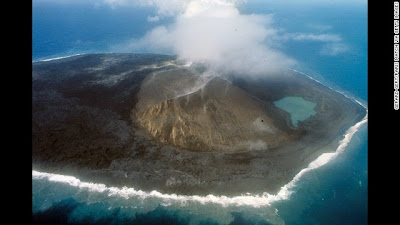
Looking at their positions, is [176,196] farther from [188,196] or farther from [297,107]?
[297,107]

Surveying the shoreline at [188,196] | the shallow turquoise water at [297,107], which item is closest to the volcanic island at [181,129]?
the shallow turquoise water at [297,107]

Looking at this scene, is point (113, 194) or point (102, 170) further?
point (102, 170)

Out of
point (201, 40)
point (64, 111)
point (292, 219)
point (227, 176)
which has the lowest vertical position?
point (292, 219)

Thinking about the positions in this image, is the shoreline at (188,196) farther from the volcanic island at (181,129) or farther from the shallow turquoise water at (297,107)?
the shallow turquoise water at (297,107)

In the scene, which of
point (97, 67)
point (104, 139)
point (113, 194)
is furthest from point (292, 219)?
point (97, 67)

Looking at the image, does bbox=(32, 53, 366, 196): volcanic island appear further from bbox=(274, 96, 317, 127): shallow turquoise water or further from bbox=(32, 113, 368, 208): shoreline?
bbox=(32, 113, 368, 208): shoreline

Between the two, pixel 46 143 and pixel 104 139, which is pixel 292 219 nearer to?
pixel 104 139

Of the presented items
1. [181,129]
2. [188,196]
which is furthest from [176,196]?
[181,129]
